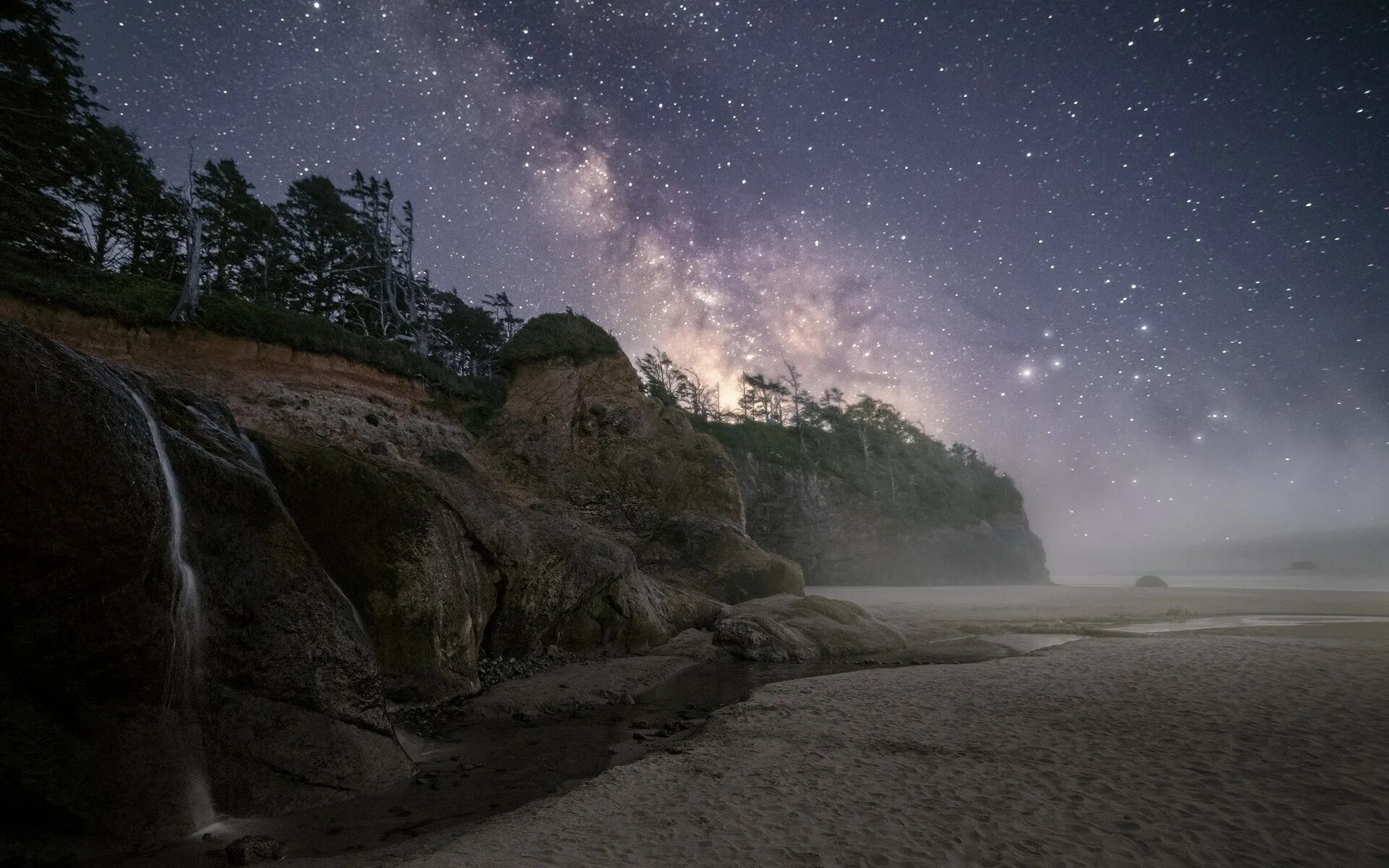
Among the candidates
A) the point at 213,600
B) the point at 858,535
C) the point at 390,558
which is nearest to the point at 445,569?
the point at 390,558

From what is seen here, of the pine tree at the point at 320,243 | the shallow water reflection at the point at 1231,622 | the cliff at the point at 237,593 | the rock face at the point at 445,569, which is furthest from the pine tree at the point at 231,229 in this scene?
the shallow water reflection at the point at 1231,622

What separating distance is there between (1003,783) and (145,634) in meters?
8.28

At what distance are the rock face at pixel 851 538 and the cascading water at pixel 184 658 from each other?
40131 millimetres

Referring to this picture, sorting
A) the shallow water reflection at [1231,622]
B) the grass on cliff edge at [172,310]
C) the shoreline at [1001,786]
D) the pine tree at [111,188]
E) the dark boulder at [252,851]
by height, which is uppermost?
the pine tree at [111,188]

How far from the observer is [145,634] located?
4699 millimetres

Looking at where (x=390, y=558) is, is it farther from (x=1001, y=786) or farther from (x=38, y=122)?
(x=38, y=122)

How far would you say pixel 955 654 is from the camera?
13.5 meters

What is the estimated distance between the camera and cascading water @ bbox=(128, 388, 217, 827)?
4777mm

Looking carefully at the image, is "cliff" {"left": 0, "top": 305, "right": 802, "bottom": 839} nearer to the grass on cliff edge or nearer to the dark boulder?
the dark boulder

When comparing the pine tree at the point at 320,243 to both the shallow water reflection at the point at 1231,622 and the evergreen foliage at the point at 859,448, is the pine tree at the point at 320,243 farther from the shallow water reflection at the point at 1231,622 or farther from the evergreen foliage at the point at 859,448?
the shallow water reflection at the point at 1231,622

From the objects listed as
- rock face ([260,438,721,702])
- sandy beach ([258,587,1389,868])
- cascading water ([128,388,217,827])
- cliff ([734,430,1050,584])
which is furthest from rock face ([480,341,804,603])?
cascading water ([128,388,217,827])

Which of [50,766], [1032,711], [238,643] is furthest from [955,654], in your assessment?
[50,766]

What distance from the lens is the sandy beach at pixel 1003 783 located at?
163 inches

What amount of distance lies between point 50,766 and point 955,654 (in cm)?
1532
